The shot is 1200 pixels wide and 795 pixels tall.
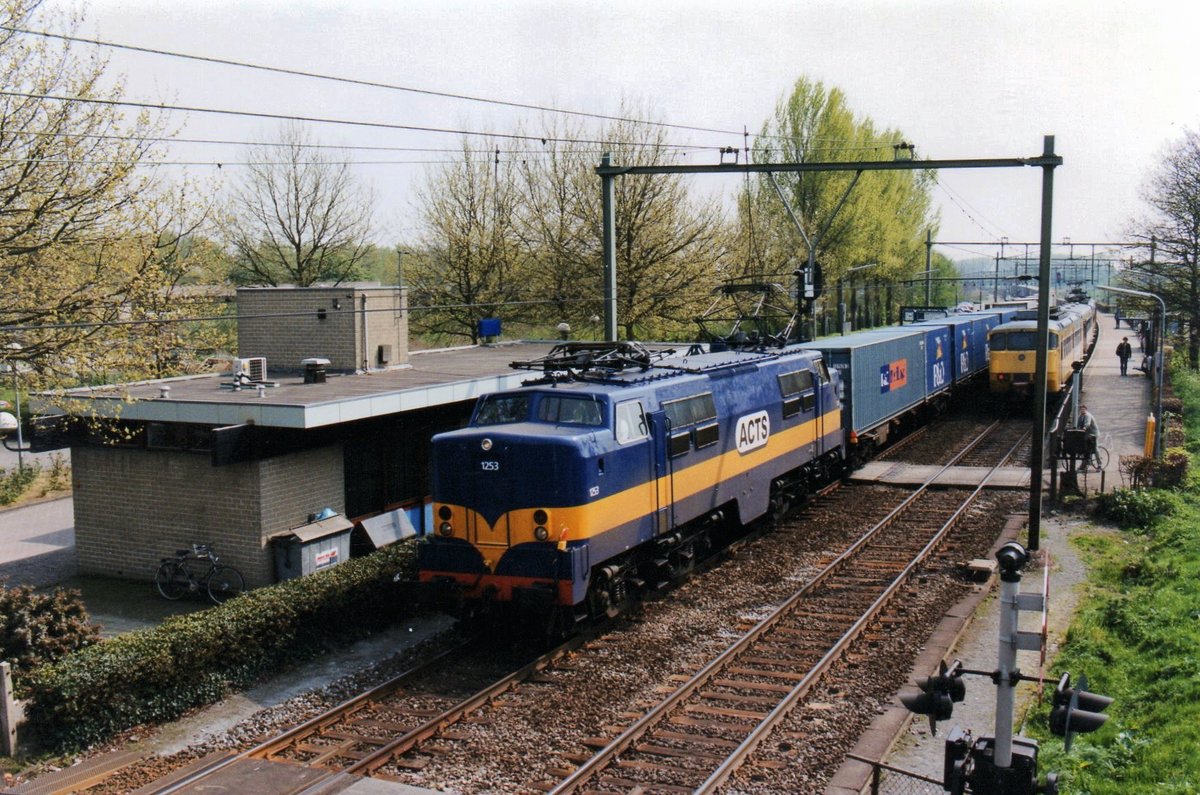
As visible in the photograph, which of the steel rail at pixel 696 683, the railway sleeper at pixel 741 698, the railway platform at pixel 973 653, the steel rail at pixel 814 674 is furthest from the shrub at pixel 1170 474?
the railway sleeper at pixel 741 698

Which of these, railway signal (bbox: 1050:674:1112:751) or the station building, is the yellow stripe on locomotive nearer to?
the station building

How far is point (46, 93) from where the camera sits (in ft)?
47.5

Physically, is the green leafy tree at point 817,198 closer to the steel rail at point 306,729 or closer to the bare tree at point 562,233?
the bare tree at point 562,233

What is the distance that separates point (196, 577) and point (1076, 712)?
13168 mm

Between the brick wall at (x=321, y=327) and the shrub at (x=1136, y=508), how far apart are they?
47.8 ft

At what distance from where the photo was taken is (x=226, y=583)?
52.2 ft

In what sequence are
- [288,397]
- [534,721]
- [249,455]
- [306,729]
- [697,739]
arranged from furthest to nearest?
[288,397] < [249,455] < [534,721] < [306,729] < [697,739]

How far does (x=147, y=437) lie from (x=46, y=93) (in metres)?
5.29

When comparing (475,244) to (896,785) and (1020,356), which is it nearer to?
(1020,356)

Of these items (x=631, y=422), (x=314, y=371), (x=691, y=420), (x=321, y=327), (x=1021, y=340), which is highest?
(x=321, y=327)

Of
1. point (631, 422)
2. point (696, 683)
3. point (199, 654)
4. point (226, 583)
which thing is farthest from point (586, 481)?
point (226, 583)

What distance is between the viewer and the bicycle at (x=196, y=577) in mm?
15781

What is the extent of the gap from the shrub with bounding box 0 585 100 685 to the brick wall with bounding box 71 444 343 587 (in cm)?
367

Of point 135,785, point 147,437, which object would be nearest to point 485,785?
point 135,785
